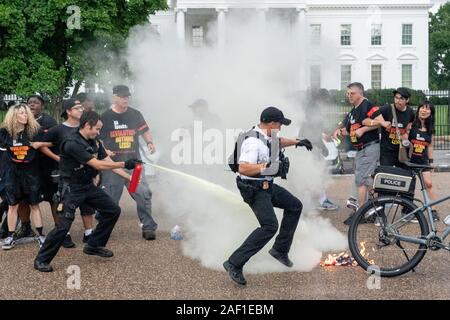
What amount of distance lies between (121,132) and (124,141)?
4.6 inches

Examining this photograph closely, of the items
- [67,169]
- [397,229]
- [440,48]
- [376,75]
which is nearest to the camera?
[397,229]

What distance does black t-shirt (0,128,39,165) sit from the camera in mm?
6562

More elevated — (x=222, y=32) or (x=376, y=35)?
(x=376, y=35)

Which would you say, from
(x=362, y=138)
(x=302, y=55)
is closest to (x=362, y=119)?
(x=362, y=138)

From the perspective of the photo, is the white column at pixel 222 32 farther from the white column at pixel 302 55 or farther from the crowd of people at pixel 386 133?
the crowd of people at pixel 386 133

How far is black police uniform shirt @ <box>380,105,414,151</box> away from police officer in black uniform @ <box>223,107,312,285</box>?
2.81m

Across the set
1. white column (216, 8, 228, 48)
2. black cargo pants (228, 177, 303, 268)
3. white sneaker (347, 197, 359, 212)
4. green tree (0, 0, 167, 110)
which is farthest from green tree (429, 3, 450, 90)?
black cargo pants (228, 177, 303, 268)

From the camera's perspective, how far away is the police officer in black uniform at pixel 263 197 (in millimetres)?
4969

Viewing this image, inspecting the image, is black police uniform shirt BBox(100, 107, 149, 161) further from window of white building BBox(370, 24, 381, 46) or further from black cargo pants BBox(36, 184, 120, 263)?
window of white building BBox(370, 24, 381, 46)

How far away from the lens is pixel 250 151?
4.99 m

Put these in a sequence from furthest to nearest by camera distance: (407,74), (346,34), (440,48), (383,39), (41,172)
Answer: (440,48)
(407,74)
(383,39)
(346,34)
(41,172)

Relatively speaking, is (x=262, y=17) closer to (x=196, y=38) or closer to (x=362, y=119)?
(x=196, y=38)

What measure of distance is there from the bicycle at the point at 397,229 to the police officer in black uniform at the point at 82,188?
2.24m
